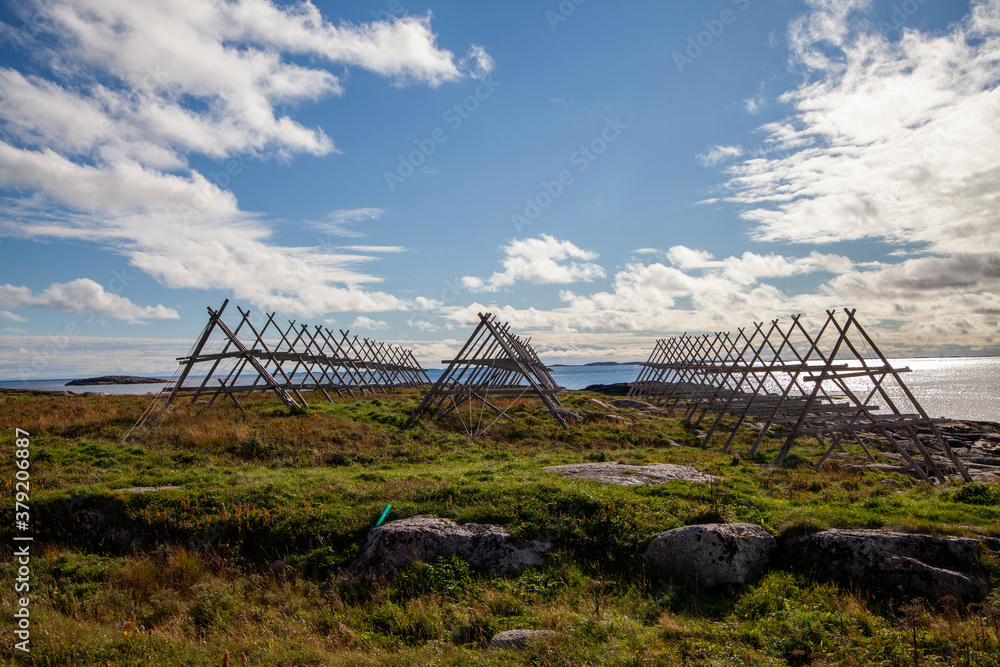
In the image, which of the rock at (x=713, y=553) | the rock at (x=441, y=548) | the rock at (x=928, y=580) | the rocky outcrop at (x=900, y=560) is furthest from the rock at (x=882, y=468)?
the rock at (x=441, y=548)

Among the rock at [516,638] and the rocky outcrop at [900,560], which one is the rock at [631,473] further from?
the rock at [516,638]

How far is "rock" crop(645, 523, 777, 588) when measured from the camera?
6898mm

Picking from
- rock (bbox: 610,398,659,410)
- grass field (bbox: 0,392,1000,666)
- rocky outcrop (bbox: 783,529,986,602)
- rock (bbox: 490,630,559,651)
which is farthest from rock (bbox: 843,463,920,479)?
rock (bbox: 610,398,659,410)

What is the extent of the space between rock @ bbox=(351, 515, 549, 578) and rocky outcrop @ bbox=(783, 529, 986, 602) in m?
3.83

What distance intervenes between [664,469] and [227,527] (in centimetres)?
881

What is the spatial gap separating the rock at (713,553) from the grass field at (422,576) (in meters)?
0.22

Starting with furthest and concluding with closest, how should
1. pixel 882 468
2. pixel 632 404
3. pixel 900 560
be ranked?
pixel 632 404, pixel 882 468, pixel 900 560

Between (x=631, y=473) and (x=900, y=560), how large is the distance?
4.77m

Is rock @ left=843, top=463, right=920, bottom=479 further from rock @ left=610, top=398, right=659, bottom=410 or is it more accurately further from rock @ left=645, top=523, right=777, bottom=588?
rock @ left=610, top=398, right=659, bottom=410

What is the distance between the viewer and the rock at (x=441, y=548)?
7332mm

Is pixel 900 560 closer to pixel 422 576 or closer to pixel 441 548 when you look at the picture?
pixel 441 548

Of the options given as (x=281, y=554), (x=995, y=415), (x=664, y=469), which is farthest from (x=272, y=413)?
(x=995, y=415)

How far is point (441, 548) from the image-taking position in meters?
7.58

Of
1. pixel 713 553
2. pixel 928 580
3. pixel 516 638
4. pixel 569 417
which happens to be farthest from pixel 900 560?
pixel 569 417
